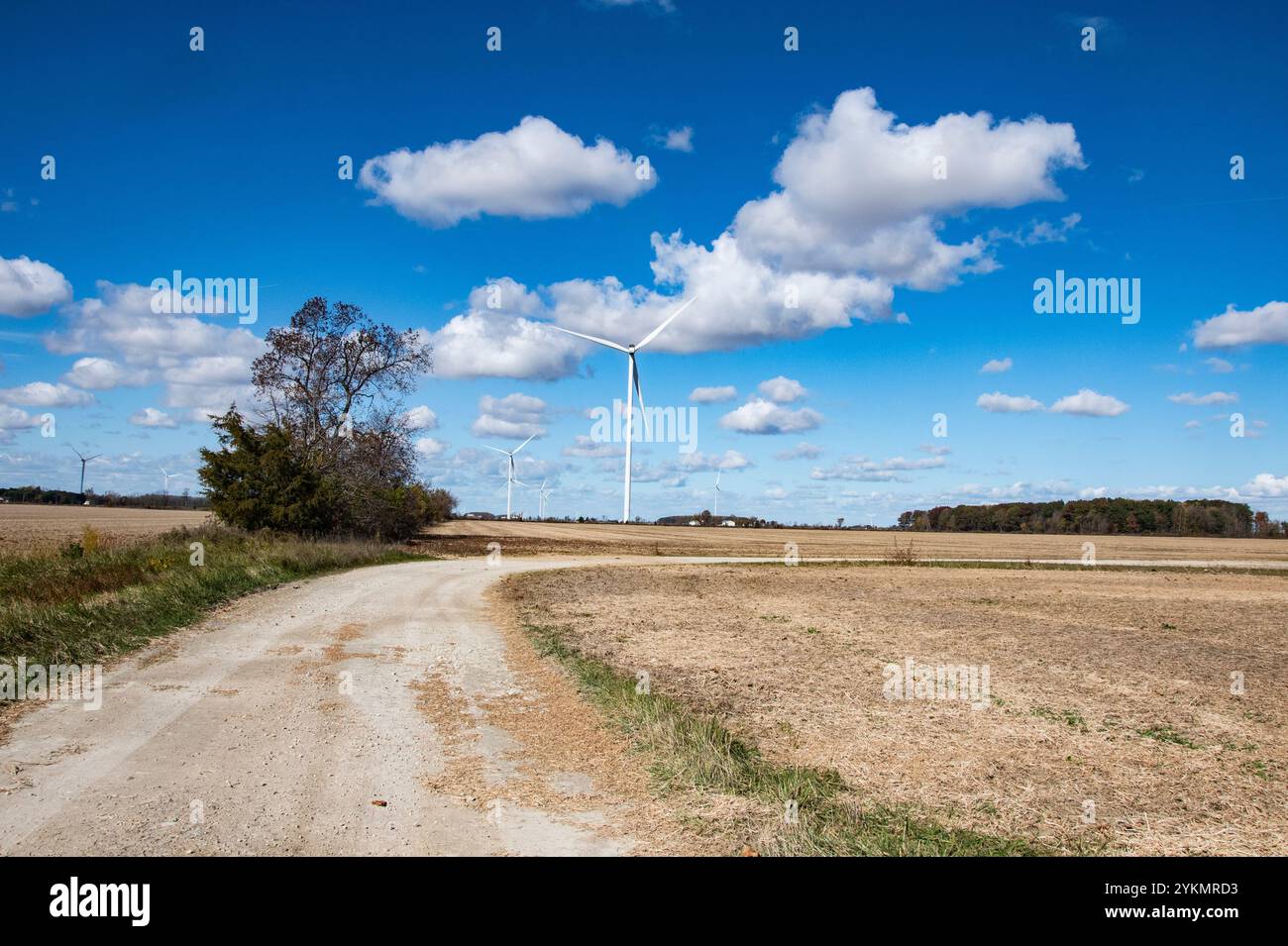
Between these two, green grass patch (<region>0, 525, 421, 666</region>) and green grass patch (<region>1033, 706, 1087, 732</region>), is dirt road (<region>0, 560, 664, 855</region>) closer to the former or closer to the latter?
green grass patch (<region>0, 525, 421, 666</region>)

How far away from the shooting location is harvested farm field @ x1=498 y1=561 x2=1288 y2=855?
803 cm

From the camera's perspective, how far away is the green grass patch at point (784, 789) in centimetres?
645

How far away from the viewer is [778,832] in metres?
6.46

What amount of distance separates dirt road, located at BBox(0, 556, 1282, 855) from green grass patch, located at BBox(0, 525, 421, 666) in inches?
34.2

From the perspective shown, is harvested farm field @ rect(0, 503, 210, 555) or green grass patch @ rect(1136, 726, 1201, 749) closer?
green grass patch @ rect(1136, 726, 1201, 749)

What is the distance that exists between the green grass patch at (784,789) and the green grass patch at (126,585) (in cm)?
852

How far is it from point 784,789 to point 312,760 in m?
4.71

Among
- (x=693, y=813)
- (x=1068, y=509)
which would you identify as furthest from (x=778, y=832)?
(x=1068, y=509)

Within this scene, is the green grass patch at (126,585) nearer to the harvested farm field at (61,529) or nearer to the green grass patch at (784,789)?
the harvested farm field at (61,529)

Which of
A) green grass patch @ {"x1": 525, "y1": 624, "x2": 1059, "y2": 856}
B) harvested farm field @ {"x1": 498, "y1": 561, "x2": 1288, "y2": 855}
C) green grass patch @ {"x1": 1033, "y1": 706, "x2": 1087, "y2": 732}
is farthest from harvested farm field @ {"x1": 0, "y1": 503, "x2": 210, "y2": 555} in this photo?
green grass patch @ {"x1": 1033, "y1": 706, "x2": 1087, "y2": 732}

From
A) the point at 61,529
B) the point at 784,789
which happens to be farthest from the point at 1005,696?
the point at 61,529
